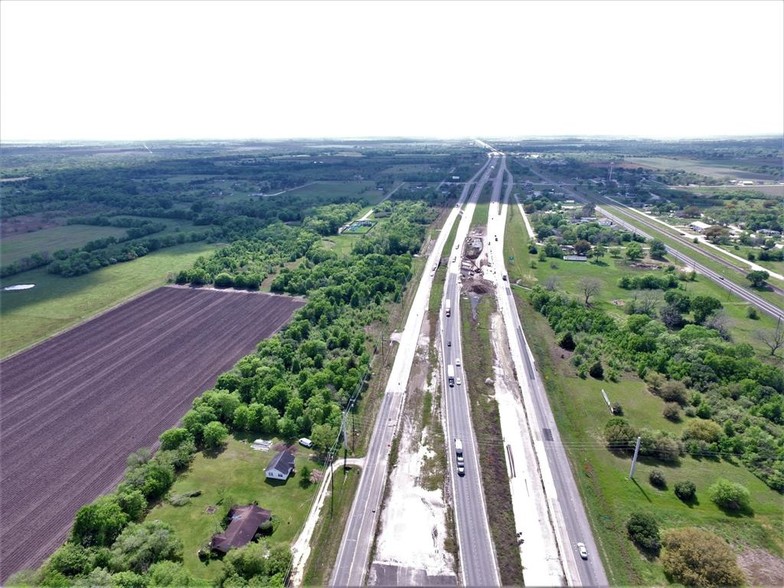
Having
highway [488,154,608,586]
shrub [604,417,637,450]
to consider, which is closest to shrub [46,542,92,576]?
highway [488,154,608,586]

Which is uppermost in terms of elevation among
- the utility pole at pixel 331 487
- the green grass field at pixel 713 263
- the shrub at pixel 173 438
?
the green grass field at pixel 713 263

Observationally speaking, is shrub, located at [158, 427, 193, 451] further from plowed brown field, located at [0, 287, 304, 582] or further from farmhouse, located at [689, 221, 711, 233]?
farmhouse, located at [689, 221, 711, 233]

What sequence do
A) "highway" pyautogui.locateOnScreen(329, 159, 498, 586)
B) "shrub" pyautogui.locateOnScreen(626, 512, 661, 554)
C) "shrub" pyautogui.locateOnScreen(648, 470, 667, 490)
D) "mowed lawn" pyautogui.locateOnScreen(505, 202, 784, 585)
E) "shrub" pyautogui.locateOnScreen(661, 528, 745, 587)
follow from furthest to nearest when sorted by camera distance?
"shrub" pyautogui.locateOnScreen(648, 470, 667, 490), "mowed lawn" pyautogui.locateOnScreen(505, 202, 784, 585), "shrub" pyautogui.locateOnScreen(626, 512, 661, 554), "highway" pyautogui.locateOnScreen(329, 159, 498, 586), "shrub" pyautogui.locateOnScreen(661, 528, 745, 587)

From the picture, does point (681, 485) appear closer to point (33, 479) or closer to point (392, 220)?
point (33, 479)

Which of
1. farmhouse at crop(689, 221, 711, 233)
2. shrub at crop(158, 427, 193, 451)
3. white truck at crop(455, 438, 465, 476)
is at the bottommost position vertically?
white truck at crop(455, 438, 465, 476)

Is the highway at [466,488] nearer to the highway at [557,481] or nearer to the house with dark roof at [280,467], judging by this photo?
the highway at [557,481]

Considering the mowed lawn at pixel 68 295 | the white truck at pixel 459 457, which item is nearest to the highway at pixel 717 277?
the white truck at pixel 459 457
